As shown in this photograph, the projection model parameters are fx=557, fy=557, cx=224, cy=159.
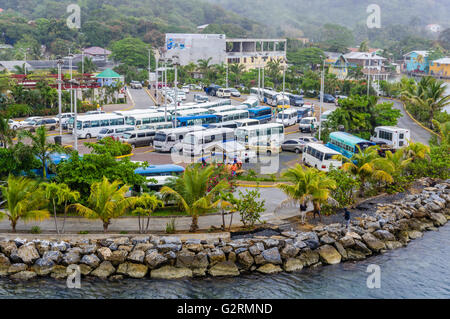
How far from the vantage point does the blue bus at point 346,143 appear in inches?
1305

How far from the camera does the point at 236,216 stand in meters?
24.2

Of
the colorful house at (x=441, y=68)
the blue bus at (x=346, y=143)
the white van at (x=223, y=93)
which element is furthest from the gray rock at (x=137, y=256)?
the colorful house at (x=441, y=68)

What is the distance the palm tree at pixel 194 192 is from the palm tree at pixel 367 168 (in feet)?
25.0

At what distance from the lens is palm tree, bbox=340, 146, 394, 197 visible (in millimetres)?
27156

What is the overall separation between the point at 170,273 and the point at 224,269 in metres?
1.97

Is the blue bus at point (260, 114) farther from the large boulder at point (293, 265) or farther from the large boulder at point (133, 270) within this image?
the large boulder at point (133, 270)

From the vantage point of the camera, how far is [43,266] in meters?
20.0

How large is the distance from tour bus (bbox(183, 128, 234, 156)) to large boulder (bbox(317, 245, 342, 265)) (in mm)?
12684

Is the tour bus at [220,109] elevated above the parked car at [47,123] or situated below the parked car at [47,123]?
above

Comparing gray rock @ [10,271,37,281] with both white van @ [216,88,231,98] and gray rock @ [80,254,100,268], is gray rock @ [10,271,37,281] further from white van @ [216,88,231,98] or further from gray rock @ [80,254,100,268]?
white van @ [216,88,231,98]

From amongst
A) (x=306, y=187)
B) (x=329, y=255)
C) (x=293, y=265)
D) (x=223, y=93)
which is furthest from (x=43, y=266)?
(x=223, y=93)

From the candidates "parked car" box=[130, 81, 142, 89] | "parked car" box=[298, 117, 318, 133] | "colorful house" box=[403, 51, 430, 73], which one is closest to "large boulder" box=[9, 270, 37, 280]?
"parked car" box=[298, 117, 318, 133]

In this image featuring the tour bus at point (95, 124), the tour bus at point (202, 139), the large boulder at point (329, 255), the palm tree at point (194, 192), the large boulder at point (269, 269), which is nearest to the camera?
the large boulder at point (269, 269)

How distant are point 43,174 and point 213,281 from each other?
10.6m
